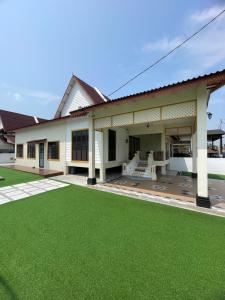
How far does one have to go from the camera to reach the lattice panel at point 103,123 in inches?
271

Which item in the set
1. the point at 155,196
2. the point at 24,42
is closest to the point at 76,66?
the point at 24,42

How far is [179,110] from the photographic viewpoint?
16.6 ft

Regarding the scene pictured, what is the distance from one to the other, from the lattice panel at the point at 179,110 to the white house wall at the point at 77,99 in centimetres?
721

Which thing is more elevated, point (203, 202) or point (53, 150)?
point (53, 150)

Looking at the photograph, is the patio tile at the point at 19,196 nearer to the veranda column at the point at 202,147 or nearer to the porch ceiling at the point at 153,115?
the porch ceiling at the point at 153,115

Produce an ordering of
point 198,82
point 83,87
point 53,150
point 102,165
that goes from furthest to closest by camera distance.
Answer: point 83,87 → point 53,150 → point 102,165 → point 198,82

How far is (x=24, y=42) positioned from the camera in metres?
8.41

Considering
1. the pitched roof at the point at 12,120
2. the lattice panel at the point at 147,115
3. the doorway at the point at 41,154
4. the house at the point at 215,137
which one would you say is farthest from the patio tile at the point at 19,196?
the house at the point at 215,137

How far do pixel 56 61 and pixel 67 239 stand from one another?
12085 mm

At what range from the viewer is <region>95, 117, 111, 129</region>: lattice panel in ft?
22.6

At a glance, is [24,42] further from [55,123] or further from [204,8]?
[204,8]

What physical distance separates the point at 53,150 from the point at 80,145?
9.61ft

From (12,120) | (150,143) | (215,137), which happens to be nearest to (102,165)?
(150,143)

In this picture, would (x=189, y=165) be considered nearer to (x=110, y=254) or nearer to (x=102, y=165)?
(x=102, y=165)
